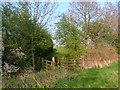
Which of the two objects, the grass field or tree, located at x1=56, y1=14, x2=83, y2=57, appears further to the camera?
tree, located at x1=56, y1=14, x2=83, y2=57

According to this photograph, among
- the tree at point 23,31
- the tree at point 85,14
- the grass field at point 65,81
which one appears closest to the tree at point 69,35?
the tree at point 85,14

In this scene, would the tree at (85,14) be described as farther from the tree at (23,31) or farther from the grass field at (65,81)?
the grass field at (65,81)

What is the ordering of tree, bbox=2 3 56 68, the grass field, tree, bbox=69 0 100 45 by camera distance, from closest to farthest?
the grass field
tree, bbox=2 3 56 68
tree, bbox=69 0 100 45

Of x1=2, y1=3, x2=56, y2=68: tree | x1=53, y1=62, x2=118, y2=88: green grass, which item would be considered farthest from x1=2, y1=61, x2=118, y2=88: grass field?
x1=2, y1=3, x2=56, y2=68: tree

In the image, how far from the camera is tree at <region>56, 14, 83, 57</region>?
16.6 ft

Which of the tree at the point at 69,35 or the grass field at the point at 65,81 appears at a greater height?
the tree at the point at 69,35

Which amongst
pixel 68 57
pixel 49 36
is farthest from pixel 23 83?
pixel 68 57

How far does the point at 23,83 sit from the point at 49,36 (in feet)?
6.53

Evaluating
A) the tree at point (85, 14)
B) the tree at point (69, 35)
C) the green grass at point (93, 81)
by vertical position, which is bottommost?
the green grass at point (93, 81)

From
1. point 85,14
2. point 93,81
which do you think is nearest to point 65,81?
point 93,81

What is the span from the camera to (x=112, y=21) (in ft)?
16.5

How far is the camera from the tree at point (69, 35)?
16.6 ft

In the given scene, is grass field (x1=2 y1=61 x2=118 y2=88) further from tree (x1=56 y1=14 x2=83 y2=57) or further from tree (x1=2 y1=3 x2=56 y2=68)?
tree (x1=56 y1=14 x2=83 y2=57)

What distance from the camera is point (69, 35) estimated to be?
5215 mm
